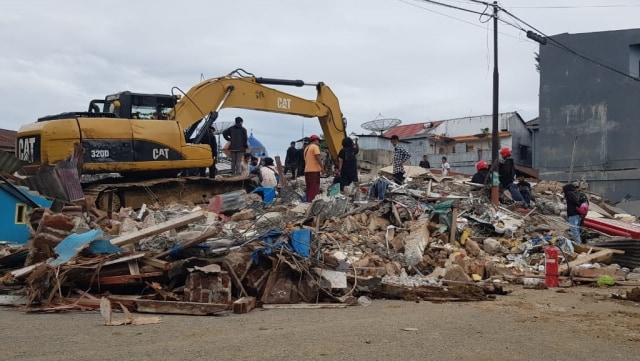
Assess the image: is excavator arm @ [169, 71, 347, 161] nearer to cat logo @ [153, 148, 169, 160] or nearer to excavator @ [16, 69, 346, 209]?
excavator @ [16, 69, 346, 209]

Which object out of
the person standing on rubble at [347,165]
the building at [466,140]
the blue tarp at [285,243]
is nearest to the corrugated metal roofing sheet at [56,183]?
the blue tarp at [285,243]

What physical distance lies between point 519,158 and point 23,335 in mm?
42071

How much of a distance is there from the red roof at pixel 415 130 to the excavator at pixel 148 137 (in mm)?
32427

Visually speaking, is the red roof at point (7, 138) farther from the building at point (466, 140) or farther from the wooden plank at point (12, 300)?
the wooden plank at point (12, 300)

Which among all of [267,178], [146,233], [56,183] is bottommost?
[146,233]

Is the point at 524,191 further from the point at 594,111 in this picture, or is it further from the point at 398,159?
the point at 594,111

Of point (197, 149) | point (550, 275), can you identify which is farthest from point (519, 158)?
point (550, 275)

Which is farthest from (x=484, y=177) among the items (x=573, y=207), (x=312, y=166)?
(x=312, y=166)

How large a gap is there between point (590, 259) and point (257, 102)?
8.87 m

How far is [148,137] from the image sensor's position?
1329cm

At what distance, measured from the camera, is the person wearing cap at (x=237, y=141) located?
16.0 m

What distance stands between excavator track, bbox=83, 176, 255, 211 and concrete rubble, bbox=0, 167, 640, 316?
48 cm

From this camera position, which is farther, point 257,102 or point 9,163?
point 257,102

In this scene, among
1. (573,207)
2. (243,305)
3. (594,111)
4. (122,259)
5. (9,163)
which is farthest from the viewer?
(594,111)
